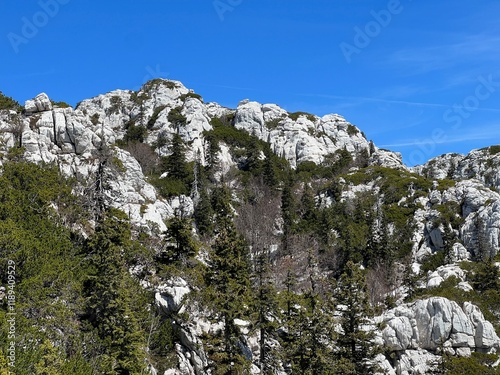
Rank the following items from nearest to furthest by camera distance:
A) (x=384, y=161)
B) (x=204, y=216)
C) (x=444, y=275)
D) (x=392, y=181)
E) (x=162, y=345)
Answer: (x=162, y=345) → (x=444, y=275) → (x=204, y=216) → (x=392, y=181) → (x=384, y=161)

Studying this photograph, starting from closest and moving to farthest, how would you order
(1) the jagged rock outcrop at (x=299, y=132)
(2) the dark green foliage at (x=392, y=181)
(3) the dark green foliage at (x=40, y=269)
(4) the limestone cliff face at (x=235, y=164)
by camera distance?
(3) the dark green foliage at (x=40, y=269) < (4) the limestone cliff face at (x=235, y=164) < (2) the dark green foliage at (x=392, y=181) < (1) the jagged rock outcrop at (x=299, y=132)

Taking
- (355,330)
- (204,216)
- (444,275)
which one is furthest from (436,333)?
(204,216)

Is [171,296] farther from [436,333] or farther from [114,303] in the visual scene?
[436,333]

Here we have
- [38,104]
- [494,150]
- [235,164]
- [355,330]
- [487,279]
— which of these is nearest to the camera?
[355,330]

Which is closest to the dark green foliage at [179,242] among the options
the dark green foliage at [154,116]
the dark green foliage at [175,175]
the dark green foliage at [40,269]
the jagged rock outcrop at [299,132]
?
the dark green foliage at [40,269]

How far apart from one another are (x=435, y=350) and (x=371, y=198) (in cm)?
3930

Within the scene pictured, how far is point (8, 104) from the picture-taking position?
193 feet

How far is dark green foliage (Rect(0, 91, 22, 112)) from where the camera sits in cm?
5780

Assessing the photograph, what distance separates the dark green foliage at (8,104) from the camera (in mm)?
57797

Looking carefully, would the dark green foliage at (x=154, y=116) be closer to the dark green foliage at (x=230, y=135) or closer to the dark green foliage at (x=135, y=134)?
the dark green foliage at (x=135, y=134)

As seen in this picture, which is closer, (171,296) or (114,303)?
(114,303)

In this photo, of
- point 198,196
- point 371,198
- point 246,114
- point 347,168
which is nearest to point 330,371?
point 198,196

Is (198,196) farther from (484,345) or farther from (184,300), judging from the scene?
(484,345)

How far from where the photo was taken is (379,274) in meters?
62.8
